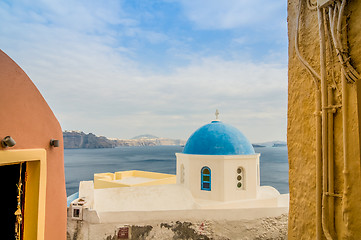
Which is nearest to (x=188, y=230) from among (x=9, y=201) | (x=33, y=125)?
(x=9, y=201)

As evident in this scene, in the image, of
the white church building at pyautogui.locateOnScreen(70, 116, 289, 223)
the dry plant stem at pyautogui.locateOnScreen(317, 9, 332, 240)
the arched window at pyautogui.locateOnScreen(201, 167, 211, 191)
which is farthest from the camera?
the arched window at pyautogui.locateOnScreen(201, 167, 211, 191)

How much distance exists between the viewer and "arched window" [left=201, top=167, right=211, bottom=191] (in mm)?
10148

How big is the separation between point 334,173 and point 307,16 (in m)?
1.52

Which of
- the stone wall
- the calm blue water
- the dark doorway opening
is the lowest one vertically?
the calm blue water

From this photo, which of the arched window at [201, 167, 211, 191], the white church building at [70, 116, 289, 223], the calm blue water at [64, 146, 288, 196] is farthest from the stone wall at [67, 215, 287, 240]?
the calm blue water at [64, 146, 288, 196]

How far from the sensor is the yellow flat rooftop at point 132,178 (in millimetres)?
15181

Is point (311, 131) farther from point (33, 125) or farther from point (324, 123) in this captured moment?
point (33, 125)

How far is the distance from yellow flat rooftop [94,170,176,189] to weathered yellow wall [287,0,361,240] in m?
13.1

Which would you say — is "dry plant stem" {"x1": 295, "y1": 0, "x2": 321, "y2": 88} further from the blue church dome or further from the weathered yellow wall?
the blue church dome

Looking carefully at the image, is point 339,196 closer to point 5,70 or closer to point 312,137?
point 312,137

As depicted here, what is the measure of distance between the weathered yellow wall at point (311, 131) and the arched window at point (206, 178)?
7.63 metres

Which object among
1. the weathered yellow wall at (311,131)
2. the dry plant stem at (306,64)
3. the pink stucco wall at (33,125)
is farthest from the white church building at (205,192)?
the dry plant stem at (306,64)

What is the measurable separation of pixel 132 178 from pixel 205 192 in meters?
9.24

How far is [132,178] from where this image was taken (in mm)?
18172
